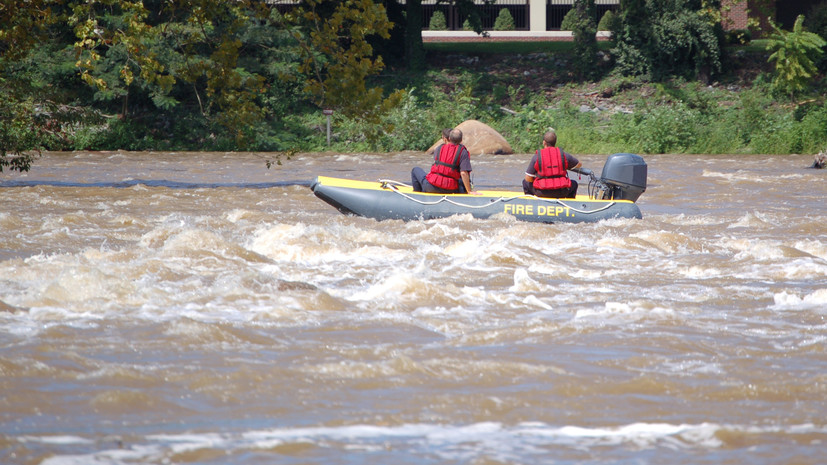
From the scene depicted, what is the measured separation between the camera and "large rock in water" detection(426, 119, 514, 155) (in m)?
22.8

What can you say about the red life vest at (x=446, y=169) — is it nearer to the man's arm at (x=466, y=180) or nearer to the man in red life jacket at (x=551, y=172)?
the man's arm at (x=466, y=180)

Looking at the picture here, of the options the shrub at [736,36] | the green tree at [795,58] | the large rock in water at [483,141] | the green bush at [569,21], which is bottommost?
the large rock in water at [483,141]

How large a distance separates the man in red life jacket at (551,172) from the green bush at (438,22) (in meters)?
27.8

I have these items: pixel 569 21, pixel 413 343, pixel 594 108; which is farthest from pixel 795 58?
pixel 413 343

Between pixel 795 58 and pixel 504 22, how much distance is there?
15916 millimetres

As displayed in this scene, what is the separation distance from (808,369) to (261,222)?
22.8 ft

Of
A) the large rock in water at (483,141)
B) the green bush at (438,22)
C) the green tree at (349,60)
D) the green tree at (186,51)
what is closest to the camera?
the green tree at (186,51)

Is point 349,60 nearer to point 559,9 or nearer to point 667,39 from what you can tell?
point 667,39

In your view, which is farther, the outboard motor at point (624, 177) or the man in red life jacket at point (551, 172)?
the outboard motor at point (624, 177)

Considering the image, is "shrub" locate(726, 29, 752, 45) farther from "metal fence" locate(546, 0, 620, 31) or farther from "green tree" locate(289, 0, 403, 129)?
"green tree" locate(289, 0, 403, 129)

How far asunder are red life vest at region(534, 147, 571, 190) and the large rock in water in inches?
471

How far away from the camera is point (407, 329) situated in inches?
221

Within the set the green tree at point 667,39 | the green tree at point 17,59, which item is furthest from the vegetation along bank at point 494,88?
the green tree at point 17,59

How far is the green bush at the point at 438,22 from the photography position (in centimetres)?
3759
